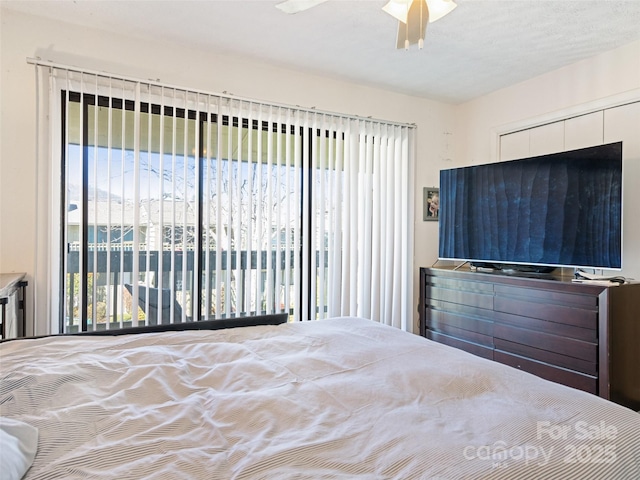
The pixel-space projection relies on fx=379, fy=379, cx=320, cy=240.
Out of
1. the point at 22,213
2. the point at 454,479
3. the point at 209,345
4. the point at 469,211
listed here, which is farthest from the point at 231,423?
the point at 469,211

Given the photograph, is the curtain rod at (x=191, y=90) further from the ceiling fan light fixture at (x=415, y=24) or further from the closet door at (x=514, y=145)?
the ceiling fan light fixture at (x=415, y=24)

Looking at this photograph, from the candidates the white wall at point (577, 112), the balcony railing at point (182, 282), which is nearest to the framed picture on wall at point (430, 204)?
the white wall at point (577, 112)

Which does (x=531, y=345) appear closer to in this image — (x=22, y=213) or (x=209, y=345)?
(x=209, y=345)

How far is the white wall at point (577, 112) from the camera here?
2600mm

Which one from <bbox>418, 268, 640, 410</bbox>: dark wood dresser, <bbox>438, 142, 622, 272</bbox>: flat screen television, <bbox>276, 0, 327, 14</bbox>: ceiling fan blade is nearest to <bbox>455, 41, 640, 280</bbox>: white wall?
<bbox>438, 142, 622, 272</bbox>: flat screen television

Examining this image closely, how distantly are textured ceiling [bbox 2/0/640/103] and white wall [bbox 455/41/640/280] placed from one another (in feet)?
0.43

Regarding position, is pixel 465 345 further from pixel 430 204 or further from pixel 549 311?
pixel 430 204

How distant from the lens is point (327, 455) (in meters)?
0.79

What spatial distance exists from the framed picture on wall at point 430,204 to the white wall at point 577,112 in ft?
1.68

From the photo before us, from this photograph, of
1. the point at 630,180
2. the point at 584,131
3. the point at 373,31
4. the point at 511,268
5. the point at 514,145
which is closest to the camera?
the point at 373,31

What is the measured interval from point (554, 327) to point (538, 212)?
834 millimetres

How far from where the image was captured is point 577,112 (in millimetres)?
2910

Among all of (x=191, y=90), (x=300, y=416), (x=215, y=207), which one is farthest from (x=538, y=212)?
(x=191, y=90)

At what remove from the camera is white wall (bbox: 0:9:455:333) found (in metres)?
2.30
